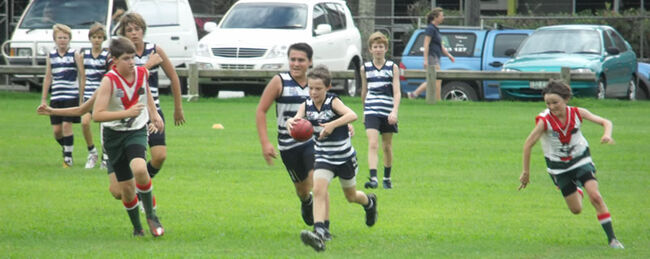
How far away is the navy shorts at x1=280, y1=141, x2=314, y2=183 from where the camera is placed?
29.3 ft

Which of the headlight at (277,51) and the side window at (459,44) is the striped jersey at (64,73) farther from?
the side window at (459,44)

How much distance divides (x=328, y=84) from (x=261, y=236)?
1376 millimetres

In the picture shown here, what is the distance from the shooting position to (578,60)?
22.7 meters

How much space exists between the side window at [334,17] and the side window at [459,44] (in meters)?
2.31

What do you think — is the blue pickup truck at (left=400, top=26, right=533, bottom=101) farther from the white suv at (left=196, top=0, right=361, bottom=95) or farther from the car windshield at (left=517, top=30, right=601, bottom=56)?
the white suv at (left=196, top=0, right=361, bottom=95)

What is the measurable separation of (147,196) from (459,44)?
16620 mm

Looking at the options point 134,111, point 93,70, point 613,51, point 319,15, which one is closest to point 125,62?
point 134,111

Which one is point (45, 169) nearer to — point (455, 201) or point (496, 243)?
point (455, 201)

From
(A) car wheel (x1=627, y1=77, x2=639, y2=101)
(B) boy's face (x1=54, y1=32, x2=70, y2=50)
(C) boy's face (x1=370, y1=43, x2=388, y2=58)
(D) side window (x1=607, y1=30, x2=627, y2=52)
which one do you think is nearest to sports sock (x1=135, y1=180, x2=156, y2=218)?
(C) boy's face (x1=370, y1=43, x2=388, y2=58)

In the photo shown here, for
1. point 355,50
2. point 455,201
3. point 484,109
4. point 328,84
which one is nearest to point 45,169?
point 455,201

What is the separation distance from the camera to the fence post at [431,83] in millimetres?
22266

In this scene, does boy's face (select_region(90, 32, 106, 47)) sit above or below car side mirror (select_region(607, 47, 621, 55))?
above

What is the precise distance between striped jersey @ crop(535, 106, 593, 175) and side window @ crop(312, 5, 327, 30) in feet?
49.7

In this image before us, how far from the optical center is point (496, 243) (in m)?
8.61
